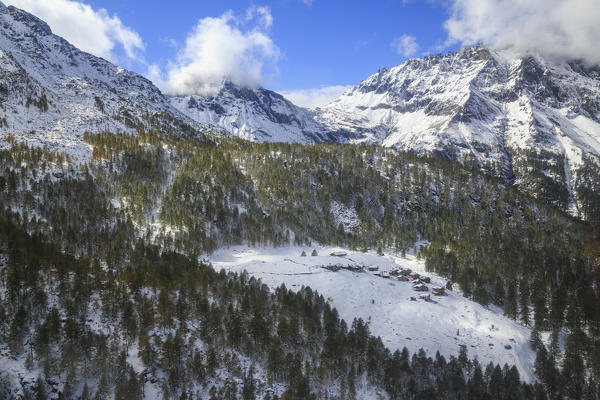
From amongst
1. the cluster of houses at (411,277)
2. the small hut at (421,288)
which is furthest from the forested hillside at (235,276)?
the small hut at (421,288)

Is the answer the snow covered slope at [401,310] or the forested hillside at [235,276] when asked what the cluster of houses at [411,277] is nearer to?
the snow covered slope at [401,310]

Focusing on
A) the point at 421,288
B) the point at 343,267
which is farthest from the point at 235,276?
the point at 421,288

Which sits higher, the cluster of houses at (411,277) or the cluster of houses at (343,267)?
the cluster of houses at (343,267)

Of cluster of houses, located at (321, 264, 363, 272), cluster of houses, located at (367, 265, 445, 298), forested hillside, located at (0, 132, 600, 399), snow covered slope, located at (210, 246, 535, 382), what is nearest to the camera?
forested hillside, located at (0, 132, 600, 399)

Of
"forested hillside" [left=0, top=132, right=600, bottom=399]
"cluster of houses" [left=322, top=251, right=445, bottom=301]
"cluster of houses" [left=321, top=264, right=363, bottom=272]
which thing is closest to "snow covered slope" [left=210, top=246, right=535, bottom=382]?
"cluster of houses" [left=321, top=264, right=363, bottom=272]

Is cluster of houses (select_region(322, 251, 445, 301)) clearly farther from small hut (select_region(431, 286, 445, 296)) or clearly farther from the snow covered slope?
the snow covered slope

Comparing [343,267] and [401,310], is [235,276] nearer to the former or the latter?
[343,267]

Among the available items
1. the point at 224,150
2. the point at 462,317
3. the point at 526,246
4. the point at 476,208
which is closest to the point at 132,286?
the point at 462,317
